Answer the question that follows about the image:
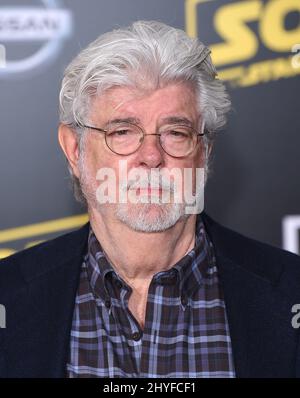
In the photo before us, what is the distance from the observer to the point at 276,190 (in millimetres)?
2139

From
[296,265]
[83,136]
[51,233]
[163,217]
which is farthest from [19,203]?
[296,265]

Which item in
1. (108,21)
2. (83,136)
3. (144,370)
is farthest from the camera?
(108,21)

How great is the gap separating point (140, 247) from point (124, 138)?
236 mm

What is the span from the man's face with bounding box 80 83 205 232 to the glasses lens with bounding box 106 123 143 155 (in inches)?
0.4

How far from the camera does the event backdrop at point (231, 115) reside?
204 centimetres

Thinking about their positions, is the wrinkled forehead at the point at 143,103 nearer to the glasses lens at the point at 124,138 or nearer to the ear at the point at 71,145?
the glasses lens at the point at 124,138

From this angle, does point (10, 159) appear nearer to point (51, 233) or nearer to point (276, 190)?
point (51, 233)

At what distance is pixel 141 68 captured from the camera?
1.58 m

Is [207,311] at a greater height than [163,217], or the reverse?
[163,217]

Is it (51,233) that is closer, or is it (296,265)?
(296,265)

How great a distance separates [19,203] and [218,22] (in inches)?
29.3

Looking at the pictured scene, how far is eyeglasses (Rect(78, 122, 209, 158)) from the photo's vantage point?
158 centimetres

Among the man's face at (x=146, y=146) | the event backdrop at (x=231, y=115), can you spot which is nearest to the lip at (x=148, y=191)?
the man's face at (x=146, y=146)

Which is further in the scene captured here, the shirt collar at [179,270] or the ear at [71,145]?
the ear at [71,145]
